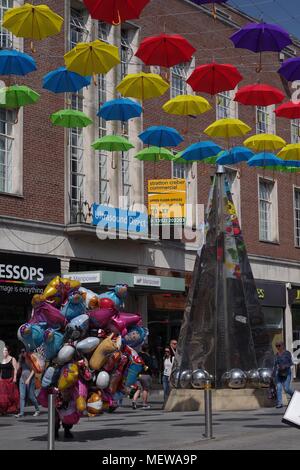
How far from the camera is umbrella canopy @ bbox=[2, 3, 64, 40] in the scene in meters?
14.7

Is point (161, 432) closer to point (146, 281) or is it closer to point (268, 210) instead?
point (146, 281)

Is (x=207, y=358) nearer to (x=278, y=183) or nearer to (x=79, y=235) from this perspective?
(x=79, y=235)

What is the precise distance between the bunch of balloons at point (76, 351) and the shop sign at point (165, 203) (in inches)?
503

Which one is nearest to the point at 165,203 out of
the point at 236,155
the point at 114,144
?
the point at 114,144

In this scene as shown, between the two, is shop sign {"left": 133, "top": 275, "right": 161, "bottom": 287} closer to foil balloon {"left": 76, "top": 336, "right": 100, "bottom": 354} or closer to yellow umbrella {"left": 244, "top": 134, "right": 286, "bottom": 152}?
yellow umbrella {"left": 244, "top": 134, "right": 286, "bottom": 152}

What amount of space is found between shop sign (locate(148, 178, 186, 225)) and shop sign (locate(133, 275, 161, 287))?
6.16 ft

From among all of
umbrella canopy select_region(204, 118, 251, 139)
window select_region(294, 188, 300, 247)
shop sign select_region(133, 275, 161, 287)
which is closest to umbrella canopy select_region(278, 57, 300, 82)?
umbrella canopy select_region(204, 118, 251, 139)

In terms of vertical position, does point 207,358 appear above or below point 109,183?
below

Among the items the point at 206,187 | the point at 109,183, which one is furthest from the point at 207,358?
the point at 206,187

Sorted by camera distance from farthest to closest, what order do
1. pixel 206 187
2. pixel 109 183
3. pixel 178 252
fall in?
pixel 206 187 → pixel 178 252 → pixel 109 183

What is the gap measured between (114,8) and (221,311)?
8076 millimetres

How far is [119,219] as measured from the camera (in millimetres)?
26109

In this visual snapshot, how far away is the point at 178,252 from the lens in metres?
30.1
